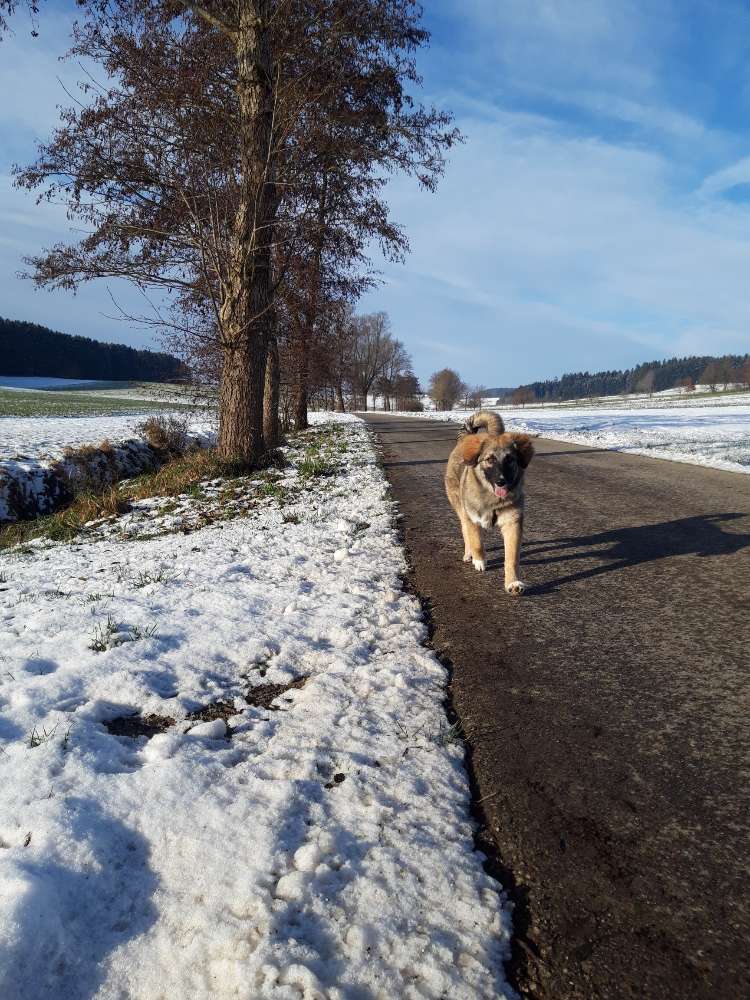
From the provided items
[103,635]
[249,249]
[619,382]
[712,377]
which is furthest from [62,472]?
[619,382]

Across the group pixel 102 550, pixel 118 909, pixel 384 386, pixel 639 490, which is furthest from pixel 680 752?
pixel 384 386

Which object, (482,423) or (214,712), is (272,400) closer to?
(482,423)

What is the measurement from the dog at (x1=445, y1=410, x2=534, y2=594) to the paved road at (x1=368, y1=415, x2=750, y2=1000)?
0.24 m

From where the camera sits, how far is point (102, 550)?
6137mm

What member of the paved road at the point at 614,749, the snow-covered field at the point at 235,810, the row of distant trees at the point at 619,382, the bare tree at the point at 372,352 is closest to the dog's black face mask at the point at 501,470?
the paved road at the point at 614,749

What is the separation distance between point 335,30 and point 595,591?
1049 cm

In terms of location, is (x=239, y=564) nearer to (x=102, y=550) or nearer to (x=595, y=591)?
(x=102, y=550)

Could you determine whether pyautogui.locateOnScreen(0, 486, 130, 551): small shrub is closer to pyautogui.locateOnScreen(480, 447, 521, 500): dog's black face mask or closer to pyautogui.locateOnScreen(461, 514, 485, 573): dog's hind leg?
pyautogui.locateOnScreen(461, 514, 485, 573): dog's hind leg

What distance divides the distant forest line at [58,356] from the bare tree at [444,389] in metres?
57.1

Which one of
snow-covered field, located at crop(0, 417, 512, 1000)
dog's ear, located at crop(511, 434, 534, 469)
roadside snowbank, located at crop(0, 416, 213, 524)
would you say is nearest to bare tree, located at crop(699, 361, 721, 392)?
roadside snowbank, located at crop(0, 416, 213, 524)

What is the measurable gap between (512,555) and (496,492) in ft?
1.81

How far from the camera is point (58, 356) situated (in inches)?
3733

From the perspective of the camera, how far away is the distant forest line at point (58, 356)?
88875 millimetres

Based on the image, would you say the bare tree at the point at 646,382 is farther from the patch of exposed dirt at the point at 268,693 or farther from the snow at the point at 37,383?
the patch of exposed dirt at the point at 268,693
